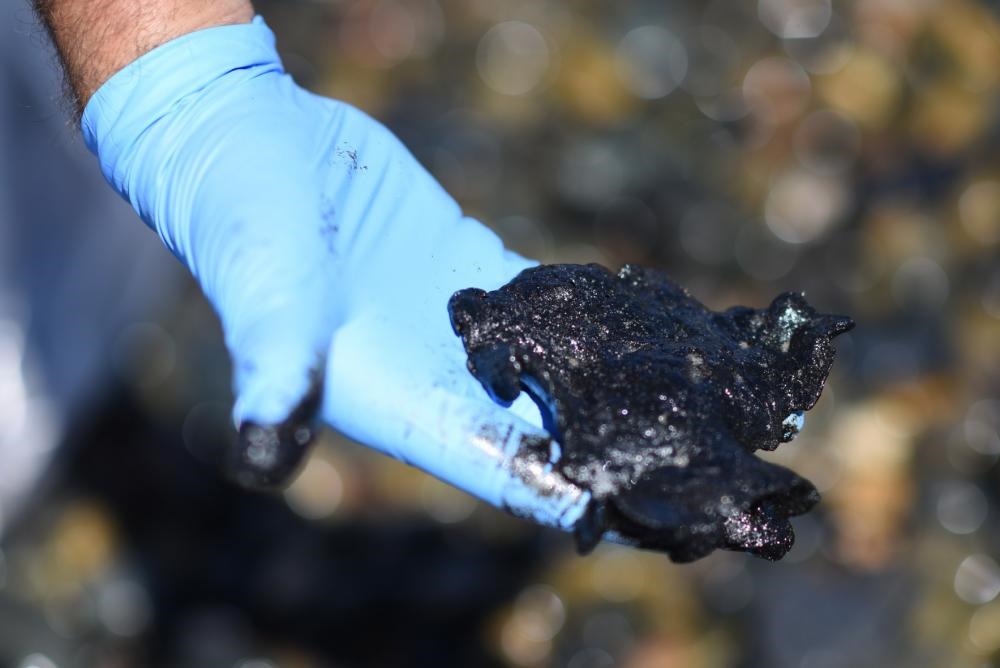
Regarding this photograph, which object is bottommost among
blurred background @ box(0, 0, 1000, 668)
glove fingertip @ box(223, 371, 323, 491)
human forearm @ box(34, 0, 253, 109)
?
blurred background @ box(0, 0, 1000, 668)

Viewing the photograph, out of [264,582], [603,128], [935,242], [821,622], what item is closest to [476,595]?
[264,582]

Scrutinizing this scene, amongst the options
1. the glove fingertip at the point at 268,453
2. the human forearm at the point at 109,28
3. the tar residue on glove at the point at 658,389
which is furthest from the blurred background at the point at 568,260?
the glove fingertip at the point at 268,453

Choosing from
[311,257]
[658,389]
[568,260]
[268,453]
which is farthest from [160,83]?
[568,260]

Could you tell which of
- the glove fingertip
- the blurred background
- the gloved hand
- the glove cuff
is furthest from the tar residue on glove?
the blurred background

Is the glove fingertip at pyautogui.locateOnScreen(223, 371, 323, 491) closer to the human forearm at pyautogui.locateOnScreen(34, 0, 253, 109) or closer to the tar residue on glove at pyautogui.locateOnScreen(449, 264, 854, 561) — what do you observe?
the tar residue on glove at pyautogui.locateOnScreen(449, 264, 854, 561)

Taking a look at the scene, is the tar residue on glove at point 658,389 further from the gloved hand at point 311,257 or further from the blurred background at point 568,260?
the blurred background at point 568,260

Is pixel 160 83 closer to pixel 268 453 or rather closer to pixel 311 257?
pixel 311 257

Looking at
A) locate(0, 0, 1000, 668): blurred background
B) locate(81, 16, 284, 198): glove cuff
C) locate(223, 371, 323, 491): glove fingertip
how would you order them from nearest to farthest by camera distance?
locate(223, 371, 323, 491): glove fingertip → locate(81, 16, 284, 198): glove cuff → locate(0, 0, 1000, 668): blurred background
